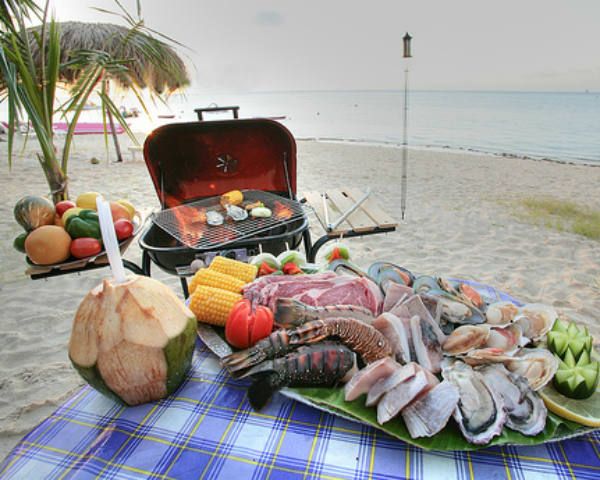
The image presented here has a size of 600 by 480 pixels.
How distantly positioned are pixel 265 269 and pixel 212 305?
0.47 metres

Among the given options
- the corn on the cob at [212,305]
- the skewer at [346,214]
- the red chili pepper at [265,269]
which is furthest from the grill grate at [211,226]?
the corn on the cob at [212,305]

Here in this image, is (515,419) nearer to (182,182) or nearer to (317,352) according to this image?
(317,352)

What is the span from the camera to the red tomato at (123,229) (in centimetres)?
226

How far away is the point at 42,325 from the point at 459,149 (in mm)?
18779

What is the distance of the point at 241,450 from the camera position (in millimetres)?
980

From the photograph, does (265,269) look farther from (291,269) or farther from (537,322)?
(537,322)

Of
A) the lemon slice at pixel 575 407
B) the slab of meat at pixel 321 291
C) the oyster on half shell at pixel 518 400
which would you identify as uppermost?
the slab of meat at pixel 321 291

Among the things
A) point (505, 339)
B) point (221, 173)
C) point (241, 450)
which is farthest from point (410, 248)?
point (241, 450)

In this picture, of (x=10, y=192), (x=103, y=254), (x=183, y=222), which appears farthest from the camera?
(x=10, y=192)

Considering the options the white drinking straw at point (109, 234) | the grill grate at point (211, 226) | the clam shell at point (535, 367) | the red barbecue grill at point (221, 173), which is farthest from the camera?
the red barbecue grill at point (221, 173)

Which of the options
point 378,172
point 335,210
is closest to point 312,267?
point 335,210

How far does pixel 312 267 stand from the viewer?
1.87 m

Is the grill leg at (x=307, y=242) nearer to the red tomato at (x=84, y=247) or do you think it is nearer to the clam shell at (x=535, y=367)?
the red tomato at (x=84, y=247)

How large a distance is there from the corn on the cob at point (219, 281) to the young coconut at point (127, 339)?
1.36 ft
